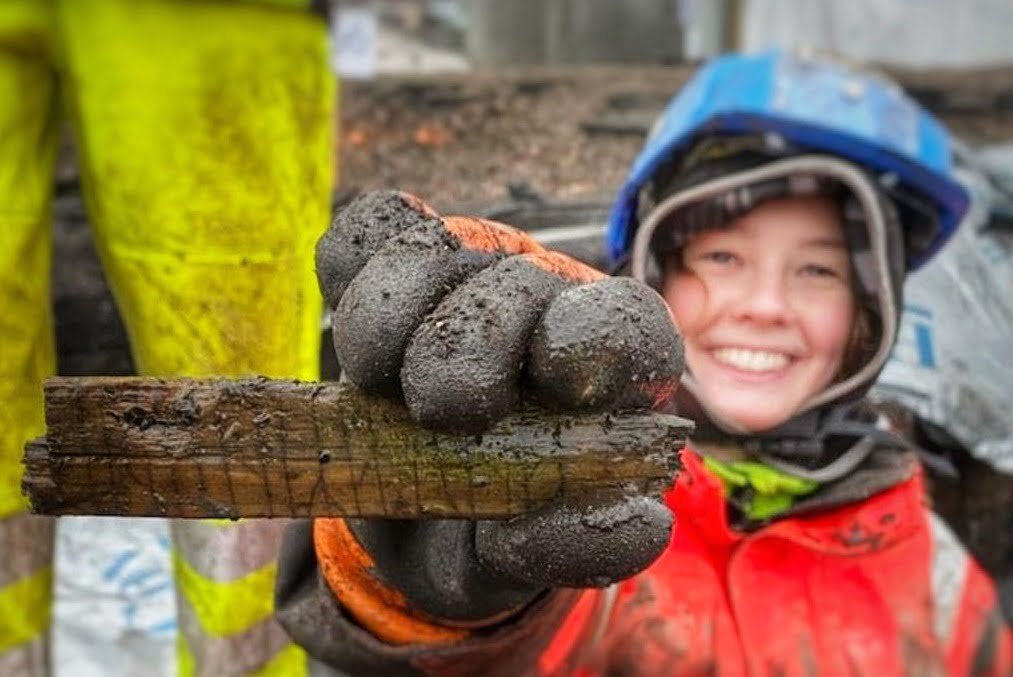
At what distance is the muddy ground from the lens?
2270mm

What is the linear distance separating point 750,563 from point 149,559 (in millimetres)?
1287

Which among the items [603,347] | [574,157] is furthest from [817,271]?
[574,157]

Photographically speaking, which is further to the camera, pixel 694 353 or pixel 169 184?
pixel 694 353

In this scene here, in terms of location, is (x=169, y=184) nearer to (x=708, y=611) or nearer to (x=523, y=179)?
(x=708, y=611)

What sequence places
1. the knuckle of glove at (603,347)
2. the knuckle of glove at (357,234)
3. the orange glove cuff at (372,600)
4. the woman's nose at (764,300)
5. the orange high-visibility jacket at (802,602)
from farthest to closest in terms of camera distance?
the woman's nose at (764,300)
the orange high-visibility jacket at (802,602)
the orange glove cuff at (372,600)
the knuckle of glove at (357,234)
the knuckle of glove at (603,347)

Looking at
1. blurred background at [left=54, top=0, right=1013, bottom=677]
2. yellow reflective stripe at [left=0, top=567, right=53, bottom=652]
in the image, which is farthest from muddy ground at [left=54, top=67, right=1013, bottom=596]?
yellow reflective stripe at [left=0, top=567, right=53, bottom=652]

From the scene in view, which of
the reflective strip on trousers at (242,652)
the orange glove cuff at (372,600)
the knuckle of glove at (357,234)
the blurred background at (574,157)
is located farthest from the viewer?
the blurred background at (574,157)

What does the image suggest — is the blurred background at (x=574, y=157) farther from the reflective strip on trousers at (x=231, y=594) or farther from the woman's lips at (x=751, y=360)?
the woman's lips at (x=751, y=360)

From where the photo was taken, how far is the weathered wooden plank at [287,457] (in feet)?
2.93

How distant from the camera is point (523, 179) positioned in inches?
123

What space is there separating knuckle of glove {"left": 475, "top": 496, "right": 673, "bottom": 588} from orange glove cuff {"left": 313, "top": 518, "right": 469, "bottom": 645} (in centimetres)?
34

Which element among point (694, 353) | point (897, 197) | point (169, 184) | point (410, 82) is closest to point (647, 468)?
point (694, 353)

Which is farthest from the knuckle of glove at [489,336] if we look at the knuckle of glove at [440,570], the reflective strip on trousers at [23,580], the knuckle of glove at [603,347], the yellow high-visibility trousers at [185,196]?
the reflective strip on trousers at [23,580]

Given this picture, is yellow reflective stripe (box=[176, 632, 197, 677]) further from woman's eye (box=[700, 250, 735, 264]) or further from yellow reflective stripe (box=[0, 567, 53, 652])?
woman's eye (box=[700, 250, 735, 264])
